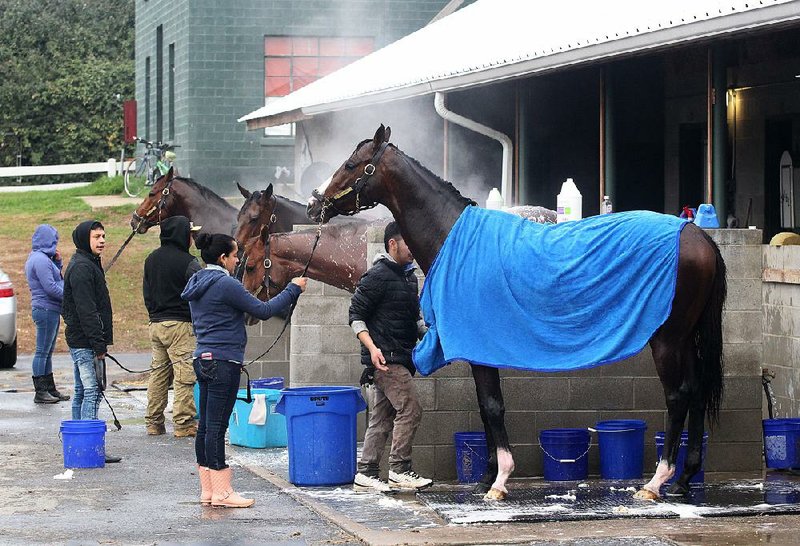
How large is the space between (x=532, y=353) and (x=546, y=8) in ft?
27.7

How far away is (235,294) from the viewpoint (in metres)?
9.54

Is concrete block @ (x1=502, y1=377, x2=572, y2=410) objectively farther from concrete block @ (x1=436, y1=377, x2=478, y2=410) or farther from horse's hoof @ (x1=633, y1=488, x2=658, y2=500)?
horse's hoof @ (x1=633, y1=488, x2=658, y2=500)

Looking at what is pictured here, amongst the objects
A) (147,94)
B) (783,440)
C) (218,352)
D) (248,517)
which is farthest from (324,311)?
(147,94)

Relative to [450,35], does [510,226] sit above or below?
below

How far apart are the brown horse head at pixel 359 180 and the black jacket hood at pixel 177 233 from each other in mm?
2893

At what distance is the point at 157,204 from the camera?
624 inches

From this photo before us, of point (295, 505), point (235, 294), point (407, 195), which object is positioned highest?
point (407, 195)

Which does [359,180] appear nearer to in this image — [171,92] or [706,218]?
[706,218]

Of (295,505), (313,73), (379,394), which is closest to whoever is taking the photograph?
(295,505)

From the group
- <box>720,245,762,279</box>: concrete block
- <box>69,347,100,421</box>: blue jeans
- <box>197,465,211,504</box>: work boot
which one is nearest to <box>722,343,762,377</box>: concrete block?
<box>720,245,762,279</box>: concrete block

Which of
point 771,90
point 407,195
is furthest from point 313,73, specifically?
point 407,195

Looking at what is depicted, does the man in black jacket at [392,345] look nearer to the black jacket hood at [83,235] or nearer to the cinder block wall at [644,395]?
the cinder block wall at [644,395]

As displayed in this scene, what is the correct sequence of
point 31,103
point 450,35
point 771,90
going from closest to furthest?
point 771,90
point 450,35
point 31,103

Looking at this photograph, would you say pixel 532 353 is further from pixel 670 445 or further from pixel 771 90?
pixel 771 90
